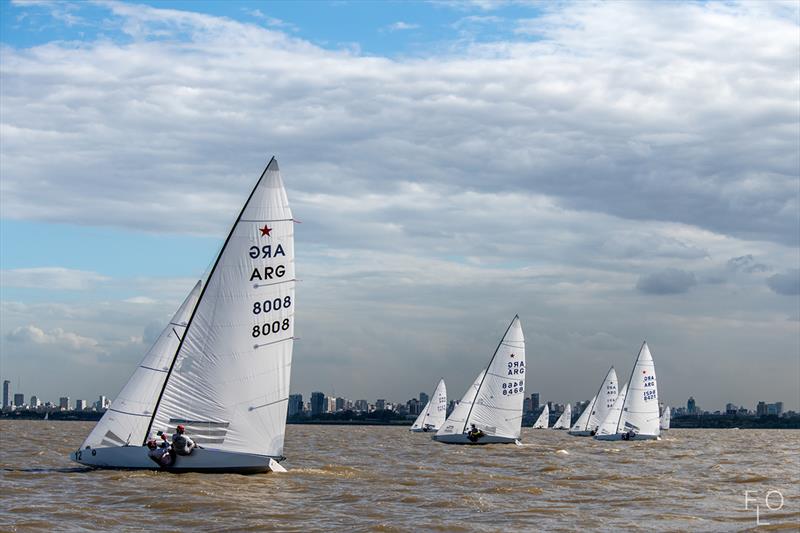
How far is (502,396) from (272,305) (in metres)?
34.6

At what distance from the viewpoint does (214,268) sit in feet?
104

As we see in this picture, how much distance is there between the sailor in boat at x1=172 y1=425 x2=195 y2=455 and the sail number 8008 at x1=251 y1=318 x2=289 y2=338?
3.49 meters

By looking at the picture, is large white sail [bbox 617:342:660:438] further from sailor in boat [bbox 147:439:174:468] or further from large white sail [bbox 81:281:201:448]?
Result: sailor in boat [bbox 147:439:174:468]

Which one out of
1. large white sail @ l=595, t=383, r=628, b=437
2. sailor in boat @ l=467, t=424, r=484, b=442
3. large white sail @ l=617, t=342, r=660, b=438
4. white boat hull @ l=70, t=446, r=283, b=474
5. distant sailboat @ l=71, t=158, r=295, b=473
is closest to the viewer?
white boat hull @ l=70, t=446, r=283, b=474

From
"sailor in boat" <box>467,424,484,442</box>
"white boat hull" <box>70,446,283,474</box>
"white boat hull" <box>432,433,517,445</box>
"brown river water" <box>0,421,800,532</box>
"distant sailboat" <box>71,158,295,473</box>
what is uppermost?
"distant sailboat" <box>71,158,295,473</box>

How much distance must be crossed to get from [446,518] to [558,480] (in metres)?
12.3

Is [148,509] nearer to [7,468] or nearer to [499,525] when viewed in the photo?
[499,525]

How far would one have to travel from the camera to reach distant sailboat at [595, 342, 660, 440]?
83375 mm

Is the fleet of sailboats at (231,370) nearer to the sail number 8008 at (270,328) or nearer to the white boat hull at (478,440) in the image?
the sail number 8008 at (270,328)

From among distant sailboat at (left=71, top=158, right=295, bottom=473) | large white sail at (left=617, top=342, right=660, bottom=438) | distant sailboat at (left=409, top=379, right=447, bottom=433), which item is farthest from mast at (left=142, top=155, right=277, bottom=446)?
distant sailboat at (left=409, top=379, right=447, bottom=433)

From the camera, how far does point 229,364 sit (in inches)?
1238

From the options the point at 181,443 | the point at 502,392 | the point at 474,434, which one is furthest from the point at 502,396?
the point at 181,443

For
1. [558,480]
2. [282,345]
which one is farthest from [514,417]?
[282,345]

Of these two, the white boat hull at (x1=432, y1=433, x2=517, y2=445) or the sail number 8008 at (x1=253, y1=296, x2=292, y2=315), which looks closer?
the sail number 8008 at (x1=253, y1=296, x2=292, y2=315)
